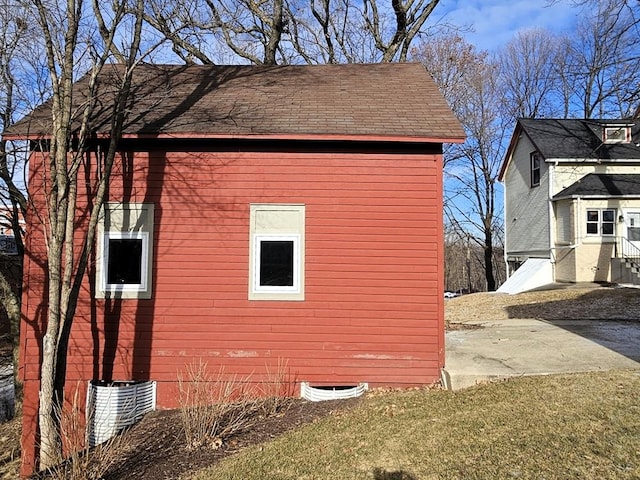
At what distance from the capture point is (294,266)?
688cm

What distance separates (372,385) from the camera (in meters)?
6.73

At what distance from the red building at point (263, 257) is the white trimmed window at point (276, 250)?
21 mm

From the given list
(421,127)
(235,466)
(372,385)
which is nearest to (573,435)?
(372,385)

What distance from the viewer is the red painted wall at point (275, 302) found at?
6.77 meters

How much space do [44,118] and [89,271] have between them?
2.52 m

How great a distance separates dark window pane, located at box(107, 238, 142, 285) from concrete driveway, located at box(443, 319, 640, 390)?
473cm

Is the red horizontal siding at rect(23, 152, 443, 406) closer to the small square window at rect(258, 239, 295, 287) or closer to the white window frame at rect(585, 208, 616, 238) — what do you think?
the small square window at rect(258, 239, 295, 287)

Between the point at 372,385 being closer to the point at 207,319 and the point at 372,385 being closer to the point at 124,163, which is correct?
the point at 207,319

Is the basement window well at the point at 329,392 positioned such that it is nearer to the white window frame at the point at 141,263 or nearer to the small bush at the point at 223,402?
the small bush at the point at 223,402

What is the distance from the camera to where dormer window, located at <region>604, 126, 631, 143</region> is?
842 inches

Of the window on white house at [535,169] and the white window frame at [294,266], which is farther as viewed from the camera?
the window on white house at [535,169]

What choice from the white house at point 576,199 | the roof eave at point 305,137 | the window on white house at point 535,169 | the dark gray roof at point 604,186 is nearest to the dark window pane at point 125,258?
the roof eave at point 305,137

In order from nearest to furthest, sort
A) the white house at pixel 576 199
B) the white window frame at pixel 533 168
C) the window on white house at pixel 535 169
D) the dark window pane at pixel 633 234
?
1. the dark window pane at pixel 633 234
2. the white house at pixel 576 199
3. the white window frame at pixel 533 168
4. the window on white house at pixel 535 169

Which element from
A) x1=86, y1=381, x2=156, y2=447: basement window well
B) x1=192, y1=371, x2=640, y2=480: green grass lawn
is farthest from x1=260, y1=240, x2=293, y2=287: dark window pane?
x1=86, y1=381, x2=156, y2=447: basement window well
